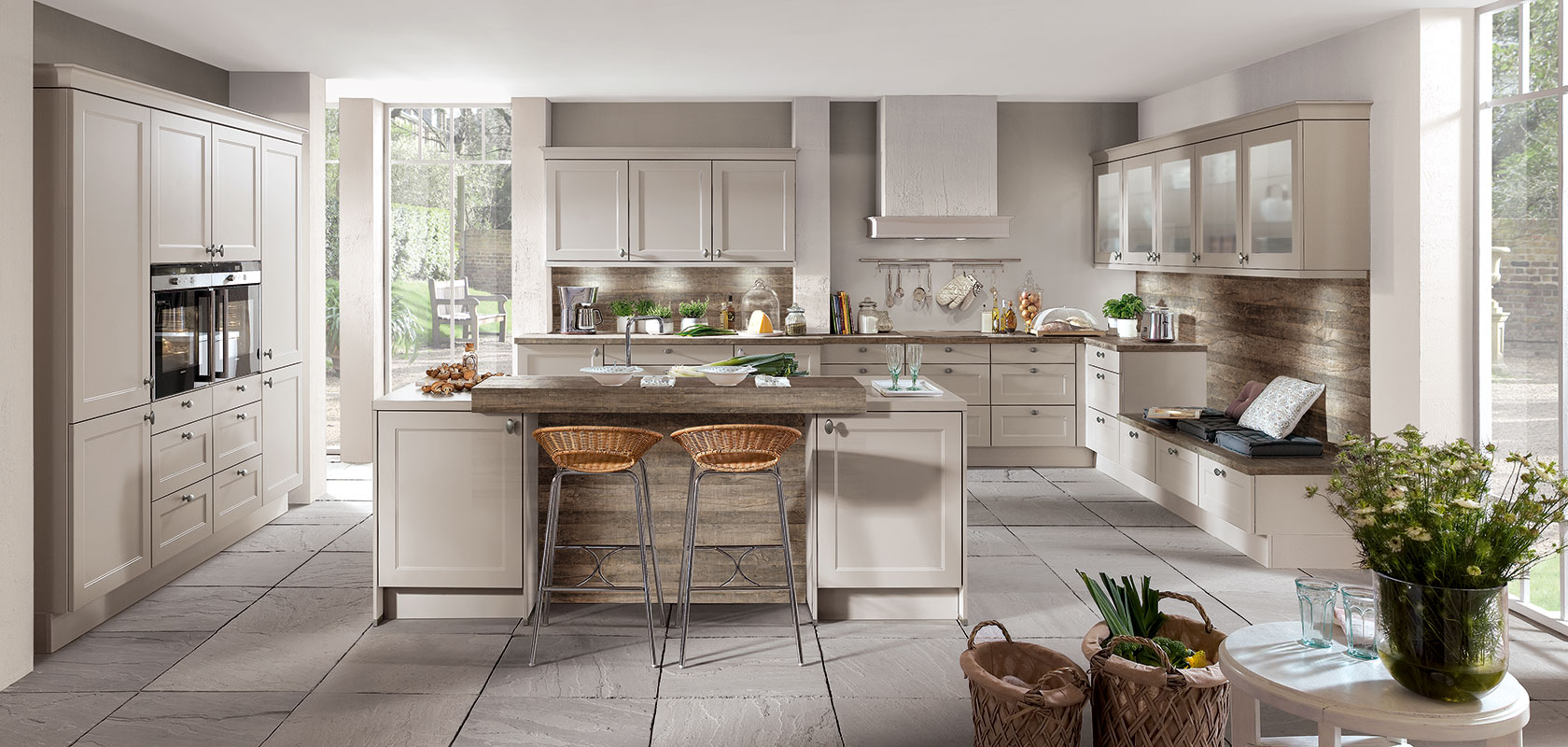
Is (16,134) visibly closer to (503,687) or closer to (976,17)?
(503,687)

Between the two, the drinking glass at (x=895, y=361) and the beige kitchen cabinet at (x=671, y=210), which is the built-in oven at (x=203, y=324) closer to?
the beige kitchen cabinet at (x=671, y=210)

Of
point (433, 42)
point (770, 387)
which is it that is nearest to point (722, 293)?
point (433, 42)

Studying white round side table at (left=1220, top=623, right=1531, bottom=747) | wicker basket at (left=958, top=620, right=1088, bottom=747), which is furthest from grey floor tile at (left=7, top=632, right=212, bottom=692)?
white round side table at (left=1220, top=623, right=1531, bottom=747)

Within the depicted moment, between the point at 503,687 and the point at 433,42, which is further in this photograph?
the point at 433,42

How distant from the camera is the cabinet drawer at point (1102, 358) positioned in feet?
23.2

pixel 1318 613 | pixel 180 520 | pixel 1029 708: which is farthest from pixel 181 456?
pixel 1318 613

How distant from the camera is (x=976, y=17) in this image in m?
5.30

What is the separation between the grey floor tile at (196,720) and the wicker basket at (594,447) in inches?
45.6

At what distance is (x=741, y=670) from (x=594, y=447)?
943 millimetres

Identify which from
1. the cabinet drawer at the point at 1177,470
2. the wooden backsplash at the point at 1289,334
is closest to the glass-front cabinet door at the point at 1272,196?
the wooden backsplash at the point at 1289,334

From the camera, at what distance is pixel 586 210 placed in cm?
768

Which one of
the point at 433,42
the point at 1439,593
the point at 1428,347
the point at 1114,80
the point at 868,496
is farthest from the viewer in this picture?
the point at 1114,80

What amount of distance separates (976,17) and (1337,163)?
1938 millimetres

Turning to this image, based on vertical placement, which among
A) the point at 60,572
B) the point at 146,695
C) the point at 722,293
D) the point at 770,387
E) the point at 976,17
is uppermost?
the point at 976,17
